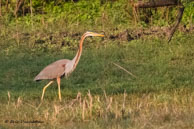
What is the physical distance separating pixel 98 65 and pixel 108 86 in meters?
1.39

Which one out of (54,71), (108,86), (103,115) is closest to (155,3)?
(108,86)

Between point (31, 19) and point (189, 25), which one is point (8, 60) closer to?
point (31, 19)

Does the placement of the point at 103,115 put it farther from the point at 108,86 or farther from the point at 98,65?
the point at 98,65

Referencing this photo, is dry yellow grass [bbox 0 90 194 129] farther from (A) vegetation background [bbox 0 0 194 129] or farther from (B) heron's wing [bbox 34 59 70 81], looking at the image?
(B) heron's wing [bbox 34 59 70 81]

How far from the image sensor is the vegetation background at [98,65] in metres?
6.54

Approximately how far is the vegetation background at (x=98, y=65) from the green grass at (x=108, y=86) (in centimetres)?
1

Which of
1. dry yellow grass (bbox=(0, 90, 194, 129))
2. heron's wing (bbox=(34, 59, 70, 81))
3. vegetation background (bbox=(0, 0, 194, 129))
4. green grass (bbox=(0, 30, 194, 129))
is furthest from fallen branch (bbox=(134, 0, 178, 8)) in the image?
dry yellow grass (bbox=(0, 90, 194, 129))

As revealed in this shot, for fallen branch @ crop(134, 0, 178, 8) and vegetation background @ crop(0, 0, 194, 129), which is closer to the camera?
vegetation background @ crop(0, 0, 194, 129)

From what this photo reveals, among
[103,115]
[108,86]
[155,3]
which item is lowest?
[108,86]

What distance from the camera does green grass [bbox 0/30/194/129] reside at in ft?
21.2

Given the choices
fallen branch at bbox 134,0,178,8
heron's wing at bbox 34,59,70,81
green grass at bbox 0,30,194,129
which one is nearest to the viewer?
green grass at bbox 0,30,194,129

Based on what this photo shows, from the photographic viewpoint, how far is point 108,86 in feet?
29.9

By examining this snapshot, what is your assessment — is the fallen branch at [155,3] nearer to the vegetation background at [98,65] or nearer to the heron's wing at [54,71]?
the vegetation background at [98,65]

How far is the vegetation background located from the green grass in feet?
0.04
